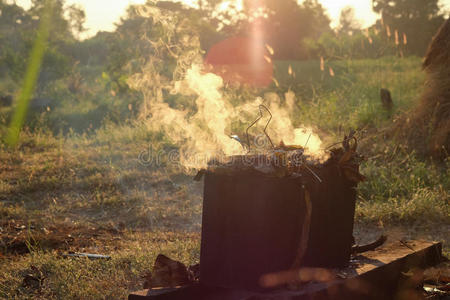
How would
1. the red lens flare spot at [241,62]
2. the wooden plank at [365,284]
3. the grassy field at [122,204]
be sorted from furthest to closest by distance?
the red lens flare spot at [241,62] < the grassy field at [122,204] < the wooden plank at [365,284]

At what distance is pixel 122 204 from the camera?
257 inches

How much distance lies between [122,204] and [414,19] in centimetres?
2104

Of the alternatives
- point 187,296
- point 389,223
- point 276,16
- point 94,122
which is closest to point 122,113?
point 94,122

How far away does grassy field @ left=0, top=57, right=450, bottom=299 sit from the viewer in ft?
12.6

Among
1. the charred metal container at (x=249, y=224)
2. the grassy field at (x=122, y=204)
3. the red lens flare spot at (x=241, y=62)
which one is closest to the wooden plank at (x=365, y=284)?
the charred metal container at (x=249, y=224)

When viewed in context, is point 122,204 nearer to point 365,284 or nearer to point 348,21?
point 365,284

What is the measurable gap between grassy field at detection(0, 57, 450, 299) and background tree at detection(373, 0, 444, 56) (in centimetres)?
1299

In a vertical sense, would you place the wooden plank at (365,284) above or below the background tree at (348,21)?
below

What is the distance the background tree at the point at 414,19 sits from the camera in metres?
21.5

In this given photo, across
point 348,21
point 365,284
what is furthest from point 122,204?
point 348,21

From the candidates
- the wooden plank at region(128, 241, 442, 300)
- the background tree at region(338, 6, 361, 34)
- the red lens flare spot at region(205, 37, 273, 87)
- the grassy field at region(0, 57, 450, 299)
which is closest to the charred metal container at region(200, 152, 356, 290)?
the wooden plank at region(128, 241, 442, 300)

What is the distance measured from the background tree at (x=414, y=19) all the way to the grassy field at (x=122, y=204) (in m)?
13.0

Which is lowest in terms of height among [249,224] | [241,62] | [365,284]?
[365,284]

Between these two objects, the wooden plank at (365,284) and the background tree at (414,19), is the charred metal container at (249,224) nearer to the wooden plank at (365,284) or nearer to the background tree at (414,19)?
the wooden plank at (365,284)
